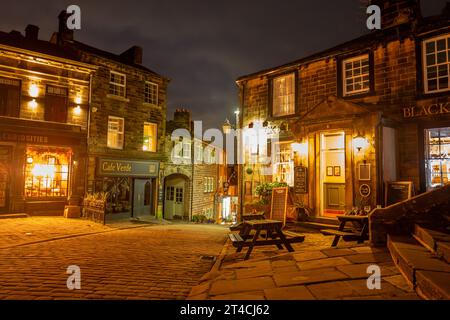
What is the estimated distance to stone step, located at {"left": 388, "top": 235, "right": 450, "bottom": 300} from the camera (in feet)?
11.6

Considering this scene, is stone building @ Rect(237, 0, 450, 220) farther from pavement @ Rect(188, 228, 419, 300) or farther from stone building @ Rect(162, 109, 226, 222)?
stone building @ Rect(162, 109, 226, 222)

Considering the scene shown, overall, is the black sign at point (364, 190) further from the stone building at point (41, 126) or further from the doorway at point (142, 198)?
the doorway at point (142, 198)

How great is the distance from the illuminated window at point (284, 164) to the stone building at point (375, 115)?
0.05 metres

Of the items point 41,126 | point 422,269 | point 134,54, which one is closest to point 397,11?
point 422,269

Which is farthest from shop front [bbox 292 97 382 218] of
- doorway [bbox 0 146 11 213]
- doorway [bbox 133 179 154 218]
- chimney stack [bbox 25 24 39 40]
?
chimney stack [bbox 25 24 39 40]

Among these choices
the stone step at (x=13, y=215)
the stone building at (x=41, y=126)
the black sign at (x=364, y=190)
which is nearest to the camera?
the black sign at (x=364, y=190)

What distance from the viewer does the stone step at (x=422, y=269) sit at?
11.6ft

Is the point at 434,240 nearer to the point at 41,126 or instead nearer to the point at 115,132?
the point at 41,126

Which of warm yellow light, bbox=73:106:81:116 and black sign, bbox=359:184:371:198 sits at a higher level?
warm yellow light, bbox=73:106:81:116

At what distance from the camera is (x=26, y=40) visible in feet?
60.0

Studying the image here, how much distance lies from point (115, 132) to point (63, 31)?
681 cm

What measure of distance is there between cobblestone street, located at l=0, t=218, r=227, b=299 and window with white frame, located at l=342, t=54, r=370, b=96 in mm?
7917

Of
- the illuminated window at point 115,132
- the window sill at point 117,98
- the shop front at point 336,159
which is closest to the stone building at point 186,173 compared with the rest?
the illuminated window at point 115,132

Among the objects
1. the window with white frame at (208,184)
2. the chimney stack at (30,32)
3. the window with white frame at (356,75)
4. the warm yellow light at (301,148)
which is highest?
the chimney stack at (30,32)
